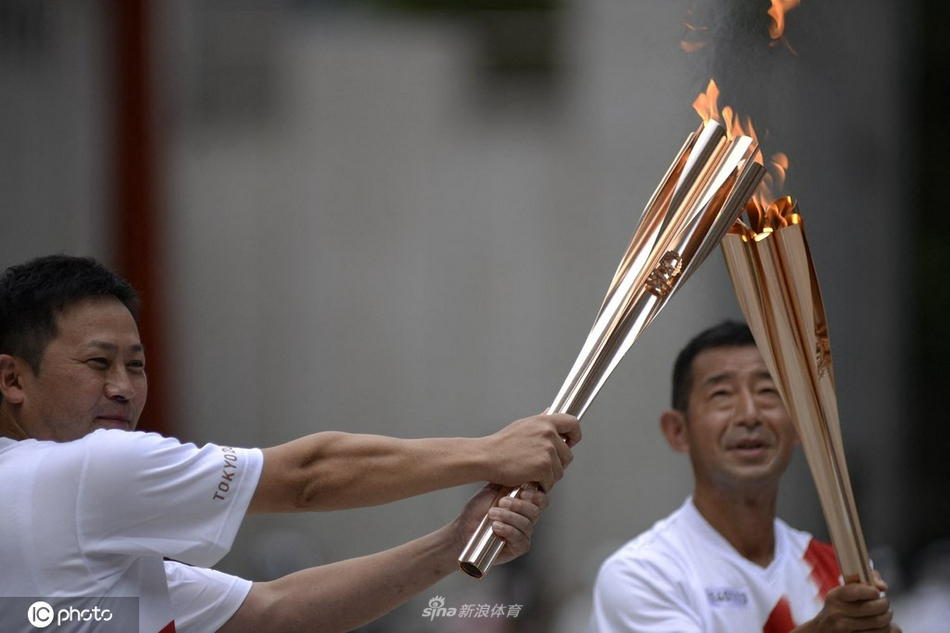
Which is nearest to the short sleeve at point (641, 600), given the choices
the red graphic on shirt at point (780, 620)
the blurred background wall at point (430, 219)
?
Result: the red graphic on shirt at point (780, 620)

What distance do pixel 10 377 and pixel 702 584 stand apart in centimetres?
158

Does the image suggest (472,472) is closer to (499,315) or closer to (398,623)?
(398,623)

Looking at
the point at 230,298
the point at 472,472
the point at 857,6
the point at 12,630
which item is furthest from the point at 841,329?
the point at 12,630

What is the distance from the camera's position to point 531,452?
2254 mm

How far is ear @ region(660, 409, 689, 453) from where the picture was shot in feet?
10.5

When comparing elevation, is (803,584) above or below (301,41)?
below

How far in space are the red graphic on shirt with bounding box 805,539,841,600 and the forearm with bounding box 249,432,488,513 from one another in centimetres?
121

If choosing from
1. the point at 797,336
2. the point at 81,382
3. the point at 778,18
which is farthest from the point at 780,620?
the point at 81,382

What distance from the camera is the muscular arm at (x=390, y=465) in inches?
85.5

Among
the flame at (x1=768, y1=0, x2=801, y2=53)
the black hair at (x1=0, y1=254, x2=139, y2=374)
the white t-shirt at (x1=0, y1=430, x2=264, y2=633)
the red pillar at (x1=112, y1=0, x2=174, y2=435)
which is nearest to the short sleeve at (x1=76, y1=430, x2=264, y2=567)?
the white t-shirt at (x1=0, y1=430, x2=264, y2=633)

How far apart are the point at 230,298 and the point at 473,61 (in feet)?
4.99

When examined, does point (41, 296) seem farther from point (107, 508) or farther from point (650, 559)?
point (650, 559)

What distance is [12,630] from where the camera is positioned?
2096 mm

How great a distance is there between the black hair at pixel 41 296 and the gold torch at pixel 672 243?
0.84 meters
